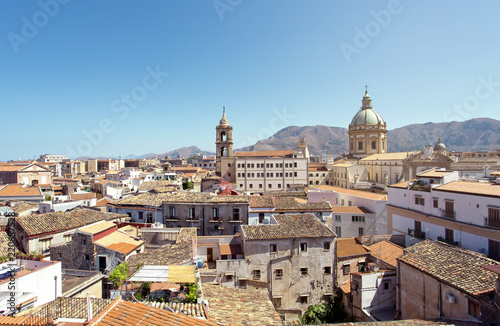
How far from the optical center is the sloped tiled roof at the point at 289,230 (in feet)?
66.3

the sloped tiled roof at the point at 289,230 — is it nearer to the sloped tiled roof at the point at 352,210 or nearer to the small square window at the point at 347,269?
the small square window at the point at 347,269

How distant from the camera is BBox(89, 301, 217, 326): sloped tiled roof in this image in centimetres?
572

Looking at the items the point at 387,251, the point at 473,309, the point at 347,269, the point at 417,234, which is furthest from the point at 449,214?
the point at 473,309

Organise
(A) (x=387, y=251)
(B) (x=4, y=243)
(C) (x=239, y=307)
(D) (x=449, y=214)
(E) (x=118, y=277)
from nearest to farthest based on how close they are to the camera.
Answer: (E) (x=118, y=277)
(C) (x=239, y=307)
(B) (x=4, y=243)
(D) (x=449, y=214)
(A) (x=387, y=251)

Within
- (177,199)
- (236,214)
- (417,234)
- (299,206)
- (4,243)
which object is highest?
(177,199)

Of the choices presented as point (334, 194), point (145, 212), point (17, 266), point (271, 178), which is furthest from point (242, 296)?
point (271, 178)

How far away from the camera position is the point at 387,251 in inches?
840

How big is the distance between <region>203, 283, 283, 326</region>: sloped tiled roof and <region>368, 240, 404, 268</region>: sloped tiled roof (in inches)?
383

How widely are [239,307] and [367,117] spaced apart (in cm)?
6849

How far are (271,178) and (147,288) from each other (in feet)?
187

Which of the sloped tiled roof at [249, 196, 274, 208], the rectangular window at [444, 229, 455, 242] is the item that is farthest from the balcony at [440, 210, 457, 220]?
the sloped tiled roof at [249, 196, 274, 208]

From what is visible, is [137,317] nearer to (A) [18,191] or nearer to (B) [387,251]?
(B) [387,251]

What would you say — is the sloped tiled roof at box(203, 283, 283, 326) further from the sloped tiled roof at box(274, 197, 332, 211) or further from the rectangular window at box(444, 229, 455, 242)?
the rectangular window at box(444, 229, 455, 242)

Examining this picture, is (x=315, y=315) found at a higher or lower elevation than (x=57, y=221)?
lower
